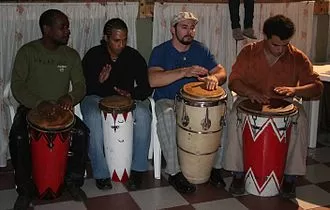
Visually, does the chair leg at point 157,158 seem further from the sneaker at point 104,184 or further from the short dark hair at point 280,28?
the short dark hair at point 280,28

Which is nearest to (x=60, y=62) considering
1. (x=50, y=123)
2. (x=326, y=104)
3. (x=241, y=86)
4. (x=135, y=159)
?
(x=50, y=123)

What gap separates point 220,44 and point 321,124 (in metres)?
1.30

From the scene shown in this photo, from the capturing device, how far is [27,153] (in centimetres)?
319

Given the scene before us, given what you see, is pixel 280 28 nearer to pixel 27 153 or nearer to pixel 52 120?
pixel 52 120

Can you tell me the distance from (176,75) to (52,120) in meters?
0.88

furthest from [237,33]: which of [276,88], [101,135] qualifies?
[101,135]

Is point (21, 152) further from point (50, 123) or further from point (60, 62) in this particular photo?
point (60, 62)

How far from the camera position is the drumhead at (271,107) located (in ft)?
10.6

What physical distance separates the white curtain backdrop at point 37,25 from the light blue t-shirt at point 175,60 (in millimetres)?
429

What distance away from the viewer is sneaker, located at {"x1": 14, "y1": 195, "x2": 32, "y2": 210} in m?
3.10

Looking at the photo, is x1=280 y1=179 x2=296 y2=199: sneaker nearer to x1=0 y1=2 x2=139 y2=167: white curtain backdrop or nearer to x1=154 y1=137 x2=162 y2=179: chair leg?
x1=154 y1=137 x2=162 y2=179: chair leg

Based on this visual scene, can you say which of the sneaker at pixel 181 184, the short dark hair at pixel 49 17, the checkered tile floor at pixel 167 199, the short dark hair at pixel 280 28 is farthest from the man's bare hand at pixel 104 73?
the short dark hair at pixel 280 28

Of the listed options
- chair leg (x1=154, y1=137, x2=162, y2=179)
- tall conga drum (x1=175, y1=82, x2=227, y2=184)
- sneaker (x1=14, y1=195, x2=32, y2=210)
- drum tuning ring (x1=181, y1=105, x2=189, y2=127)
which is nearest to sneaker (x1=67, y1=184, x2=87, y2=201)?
sneaker (x1=14, y1=195, x2=32, y2=210)

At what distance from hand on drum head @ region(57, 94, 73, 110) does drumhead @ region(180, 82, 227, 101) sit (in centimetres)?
72
